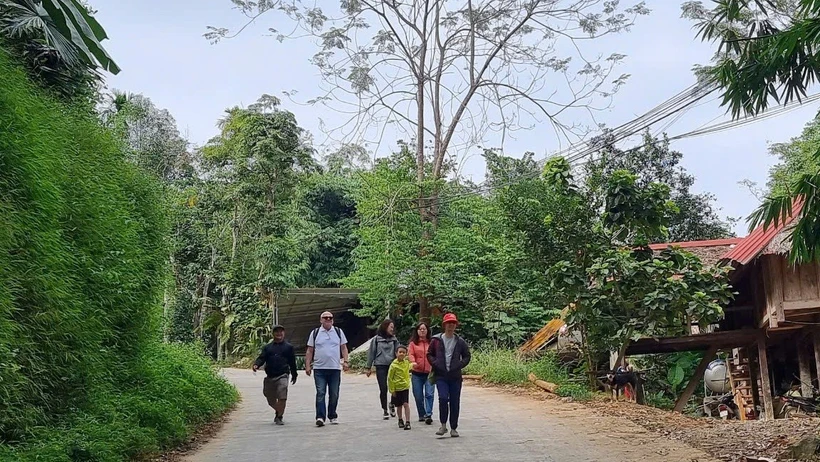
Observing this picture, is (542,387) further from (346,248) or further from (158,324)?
(346,248)

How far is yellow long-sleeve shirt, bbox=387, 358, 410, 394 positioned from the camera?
10242 mm

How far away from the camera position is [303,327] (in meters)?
30.0

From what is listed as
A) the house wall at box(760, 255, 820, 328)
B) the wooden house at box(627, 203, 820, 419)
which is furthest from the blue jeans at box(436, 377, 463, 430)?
the house wall at box(760, 255, 820, 328)

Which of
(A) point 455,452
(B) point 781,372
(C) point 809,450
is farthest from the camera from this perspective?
(B) point 781,372

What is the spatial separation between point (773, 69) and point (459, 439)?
17.8 feet

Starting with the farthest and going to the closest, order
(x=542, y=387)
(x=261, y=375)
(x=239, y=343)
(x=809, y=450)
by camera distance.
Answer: (x=239, y=343) < (x=261, y=375) < (x=542, y=387) < (x=809, y=450)

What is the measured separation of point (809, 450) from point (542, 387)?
853 cm

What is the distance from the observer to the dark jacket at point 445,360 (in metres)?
9.07

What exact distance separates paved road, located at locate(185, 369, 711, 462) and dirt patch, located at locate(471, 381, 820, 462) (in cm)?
30

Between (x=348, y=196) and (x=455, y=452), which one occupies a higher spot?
(x=348, y=196)

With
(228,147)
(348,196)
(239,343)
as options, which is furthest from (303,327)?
(228,147)

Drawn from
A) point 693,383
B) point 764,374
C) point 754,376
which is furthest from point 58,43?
point 754,376

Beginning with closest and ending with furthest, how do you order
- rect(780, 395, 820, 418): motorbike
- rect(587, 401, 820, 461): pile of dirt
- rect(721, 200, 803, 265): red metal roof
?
1. rect(587, 401, 820, 461): pile of dirt
2. rect(721, 200, 803, 265): red metal roof
3. rect(780, 395, 820, 418): motorbike

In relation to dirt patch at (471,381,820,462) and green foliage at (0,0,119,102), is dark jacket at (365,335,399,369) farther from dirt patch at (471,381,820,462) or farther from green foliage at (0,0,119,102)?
green foliage at (0,0,119,102)
